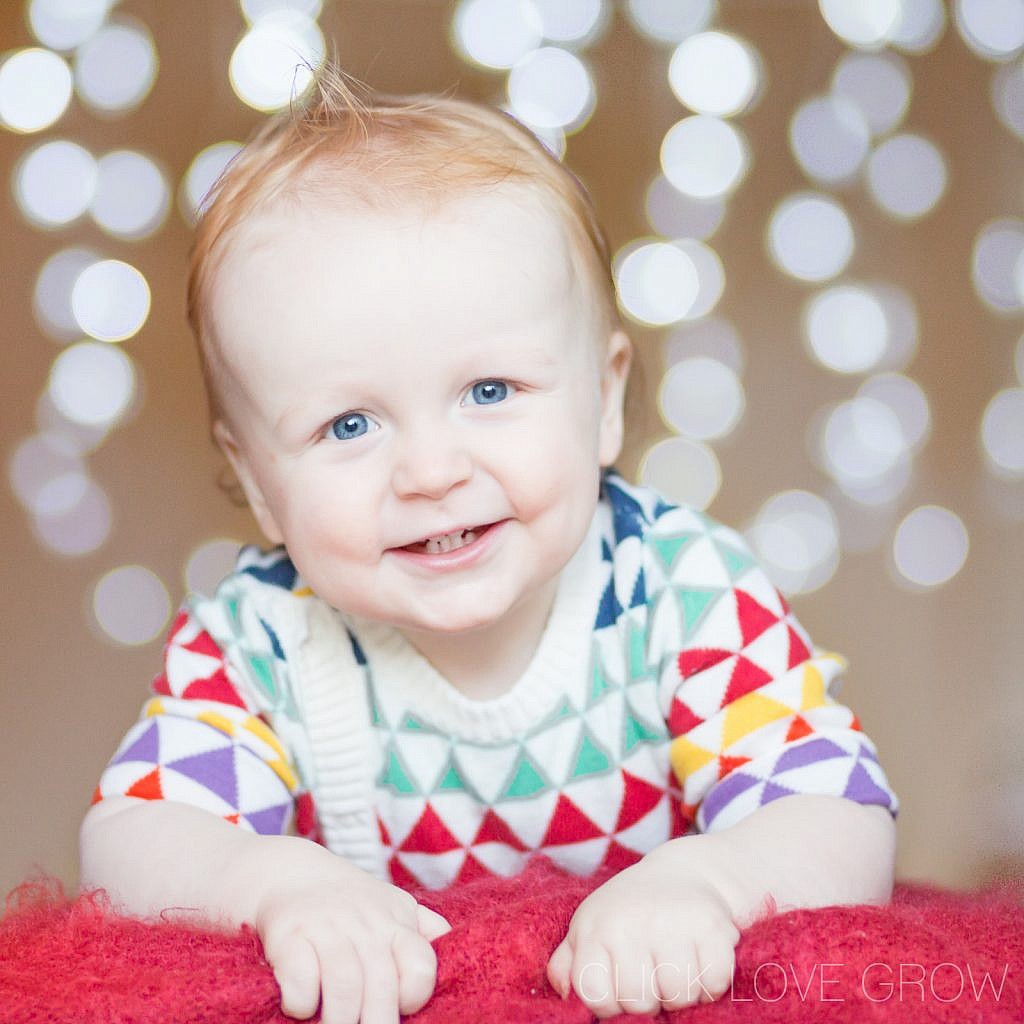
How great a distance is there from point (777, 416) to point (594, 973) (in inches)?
61.5

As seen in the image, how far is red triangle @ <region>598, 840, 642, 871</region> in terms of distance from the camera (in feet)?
3.59

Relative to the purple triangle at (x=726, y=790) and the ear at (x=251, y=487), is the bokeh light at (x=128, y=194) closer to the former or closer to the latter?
the ear at (x=251, y=487)

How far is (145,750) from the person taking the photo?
102 centimetres

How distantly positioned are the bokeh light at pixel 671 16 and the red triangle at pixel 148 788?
4.82 feet

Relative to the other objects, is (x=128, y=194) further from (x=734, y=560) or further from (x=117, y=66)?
(x=734, y=560)

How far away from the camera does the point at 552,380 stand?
95 centimetres

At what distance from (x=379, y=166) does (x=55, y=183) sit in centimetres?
121

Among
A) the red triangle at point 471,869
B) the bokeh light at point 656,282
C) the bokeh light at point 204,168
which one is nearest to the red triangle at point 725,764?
the red triangle at point 471,869

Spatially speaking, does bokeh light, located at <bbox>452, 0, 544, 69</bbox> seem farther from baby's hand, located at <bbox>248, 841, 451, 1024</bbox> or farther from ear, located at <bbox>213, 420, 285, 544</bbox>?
baby's hand, located at <bbox>248, 841, 451, 1024</bbox>

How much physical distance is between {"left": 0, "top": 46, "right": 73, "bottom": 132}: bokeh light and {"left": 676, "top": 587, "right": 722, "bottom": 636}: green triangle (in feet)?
4.37

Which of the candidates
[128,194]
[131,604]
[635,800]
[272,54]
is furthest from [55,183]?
[635,800]

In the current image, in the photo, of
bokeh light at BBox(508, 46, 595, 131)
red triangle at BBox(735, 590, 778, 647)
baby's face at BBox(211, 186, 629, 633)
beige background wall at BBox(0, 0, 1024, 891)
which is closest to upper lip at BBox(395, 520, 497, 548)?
baby's face at BBox(211, 186, 629, 633)

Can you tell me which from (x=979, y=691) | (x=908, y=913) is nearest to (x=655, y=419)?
(x=979, y=691)

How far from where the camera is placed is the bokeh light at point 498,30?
1930 millimetres
